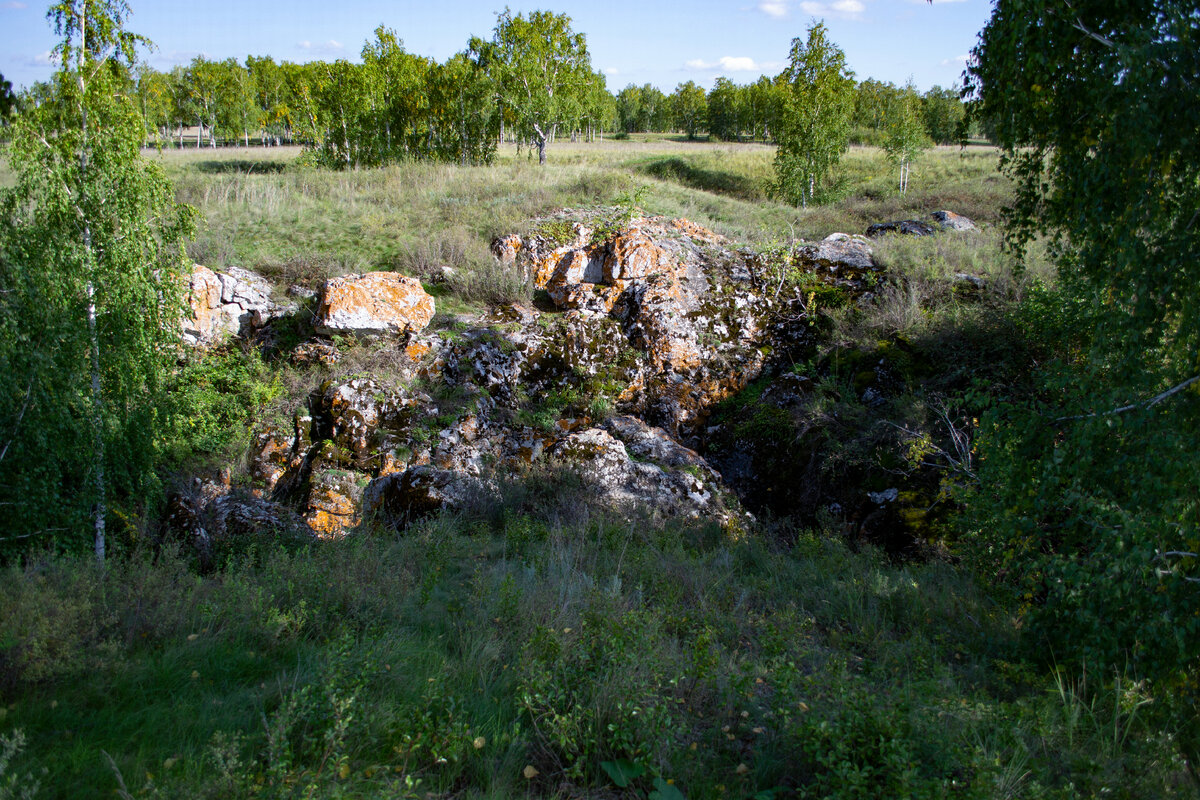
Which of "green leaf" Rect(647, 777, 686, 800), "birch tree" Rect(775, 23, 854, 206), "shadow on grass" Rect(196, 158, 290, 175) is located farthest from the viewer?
"shadow on grass" Rect(196, 158, 290, 175)

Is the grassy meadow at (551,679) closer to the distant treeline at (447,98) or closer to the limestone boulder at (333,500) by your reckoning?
the limestone boulder at (333,500)

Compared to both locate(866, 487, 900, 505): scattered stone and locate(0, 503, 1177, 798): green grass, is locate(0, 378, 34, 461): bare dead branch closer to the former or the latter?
locate(0, 503, 1177, 798): green grass

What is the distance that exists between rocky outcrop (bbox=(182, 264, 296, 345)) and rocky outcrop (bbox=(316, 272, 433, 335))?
1264 mm

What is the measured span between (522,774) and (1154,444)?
3104mm

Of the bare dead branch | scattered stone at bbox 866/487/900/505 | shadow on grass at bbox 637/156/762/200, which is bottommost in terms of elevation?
scattered stone at bbox 866/487/900/505

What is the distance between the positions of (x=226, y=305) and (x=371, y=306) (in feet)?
7.99

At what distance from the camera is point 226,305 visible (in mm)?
9578

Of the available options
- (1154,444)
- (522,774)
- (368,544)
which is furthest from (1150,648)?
(368,544)

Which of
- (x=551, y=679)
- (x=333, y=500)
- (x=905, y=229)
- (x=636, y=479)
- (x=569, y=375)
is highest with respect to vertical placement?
(x=905, y=229)

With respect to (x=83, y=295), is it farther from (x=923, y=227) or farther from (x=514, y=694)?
(x=923, y=227)

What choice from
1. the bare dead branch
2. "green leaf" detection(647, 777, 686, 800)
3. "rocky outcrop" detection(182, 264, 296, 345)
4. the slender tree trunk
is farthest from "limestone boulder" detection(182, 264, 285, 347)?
"green leaf" detection(647, 777, 686, 800)

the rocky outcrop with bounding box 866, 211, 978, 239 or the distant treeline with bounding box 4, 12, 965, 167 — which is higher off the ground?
the distant treeline with bounding box 4, 12, 965, 167

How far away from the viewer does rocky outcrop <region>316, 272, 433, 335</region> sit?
9.04 meters

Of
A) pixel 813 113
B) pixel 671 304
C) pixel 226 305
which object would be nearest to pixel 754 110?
pixel 813 113
